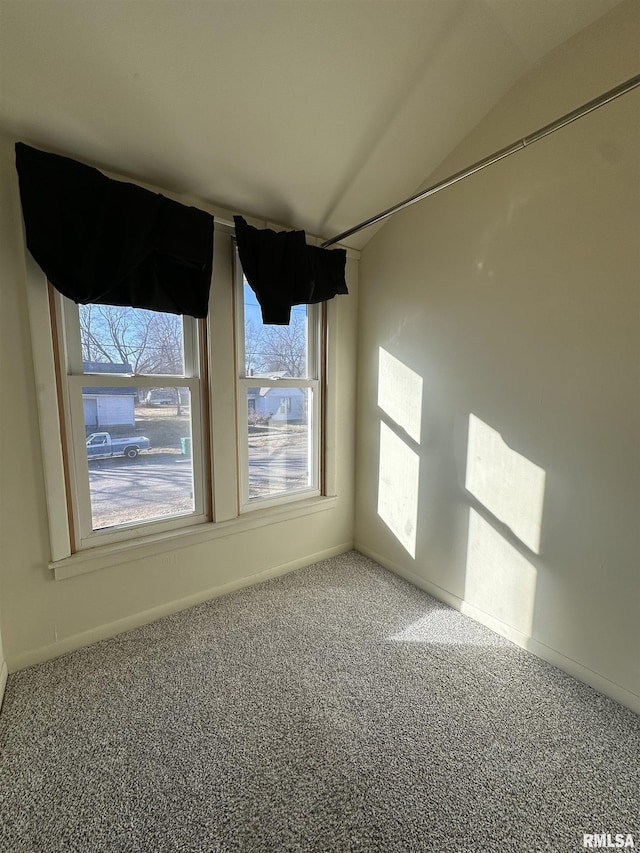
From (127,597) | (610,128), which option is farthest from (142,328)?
(610,128)

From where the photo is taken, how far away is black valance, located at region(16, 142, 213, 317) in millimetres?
1408

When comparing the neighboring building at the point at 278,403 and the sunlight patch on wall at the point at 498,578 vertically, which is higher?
the neighboring building at the point at 278,403

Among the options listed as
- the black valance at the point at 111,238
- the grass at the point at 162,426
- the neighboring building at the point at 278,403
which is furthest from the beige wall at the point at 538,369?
the grass at the point at 162,426

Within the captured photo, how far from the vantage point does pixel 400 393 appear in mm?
2328

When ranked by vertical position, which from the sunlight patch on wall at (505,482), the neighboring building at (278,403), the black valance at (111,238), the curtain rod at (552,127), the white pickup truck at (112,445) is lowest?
the sunlight patch on wall at (505,482)

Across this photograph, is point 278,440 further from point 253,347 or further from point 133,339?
point 133,339

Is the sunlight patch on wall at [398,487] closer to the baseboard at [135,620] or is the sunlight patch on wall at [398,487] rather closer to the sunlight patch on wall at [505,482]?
the sunlight patch on wall at [505,482]

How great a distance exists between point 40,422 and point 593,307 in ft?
8.08

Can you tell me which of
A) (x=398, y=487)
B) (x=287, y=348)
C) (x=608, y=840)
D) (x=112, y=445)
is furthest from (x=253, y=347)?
(x=608, y=840)

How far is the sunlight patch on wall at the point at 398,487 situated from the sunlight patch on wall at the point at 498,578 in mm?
416

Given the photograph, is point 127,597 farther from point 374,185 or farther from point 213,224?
point 374,185

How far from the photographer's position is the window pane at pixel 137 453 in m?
1.76

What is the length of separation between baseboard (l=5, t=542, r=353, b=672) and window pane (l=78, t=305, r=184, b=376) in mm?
1327


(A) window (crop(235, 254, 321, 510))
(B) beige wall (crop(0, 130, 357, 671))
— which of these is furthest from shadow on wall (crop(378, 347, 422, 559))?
(B) beige wall (crop(0, 130, 357, 671))
